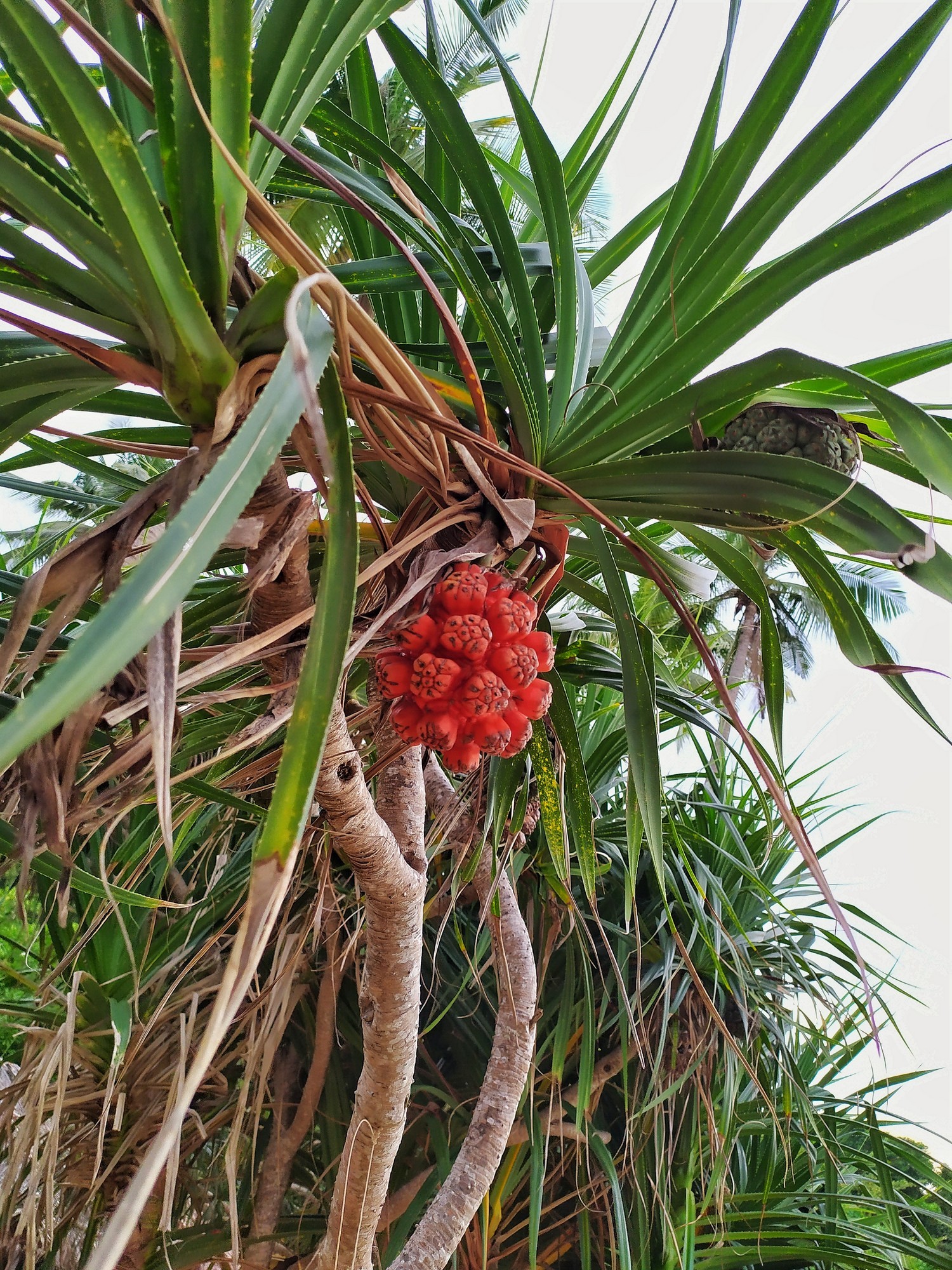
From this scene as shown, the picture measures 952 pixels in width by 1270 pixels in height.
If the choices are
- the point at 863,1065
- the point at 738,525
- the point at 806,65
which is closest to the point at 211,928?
the point at 738,525

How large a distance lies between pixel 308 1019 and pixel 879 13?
4.03 meters

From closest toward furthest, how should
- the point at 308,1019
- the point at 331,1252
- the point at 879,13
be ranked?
1. the point at 331,1252
2. the point at 308,1019
3. the point at 879,13

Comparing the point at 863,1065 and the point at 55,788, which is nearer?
the point at 55,788

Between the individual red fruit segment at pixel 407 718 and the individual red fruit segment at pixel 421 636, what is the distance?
0.04 m

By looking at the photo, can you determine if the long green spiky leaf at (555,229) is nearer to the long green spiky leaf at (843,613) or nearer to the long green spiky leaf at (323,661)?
the long green spiky leaf at (843,613)

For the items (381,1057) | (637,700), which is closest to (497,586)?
(637,700)

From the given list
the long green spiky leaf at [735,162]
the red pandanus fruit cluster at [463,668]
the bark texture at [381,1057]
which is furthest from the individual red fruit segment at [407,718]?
→ the long green spiky leaf at [735,162]

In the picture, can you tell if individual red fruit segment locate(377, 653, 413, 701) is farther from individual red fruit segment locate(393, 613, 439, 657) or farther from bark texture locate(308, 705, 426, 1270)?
bark texture locate(308, 705, 426, 1270)

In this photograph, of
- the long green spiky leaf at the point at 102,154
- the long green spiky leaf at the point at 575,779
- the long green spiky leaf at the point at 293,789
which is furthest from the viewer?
the long green spiky leaf at the point at 575,779

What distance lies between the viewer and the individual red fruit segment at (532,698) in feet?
2.07

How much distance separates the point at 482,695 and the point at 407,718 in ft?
0.22

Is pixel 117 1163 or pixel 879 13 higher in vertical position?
pixel 879 13

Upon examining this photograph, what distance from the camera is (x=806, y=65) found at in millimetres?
608

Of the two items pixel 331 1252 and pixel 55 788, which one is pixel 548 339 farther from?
pixel 331 1252
